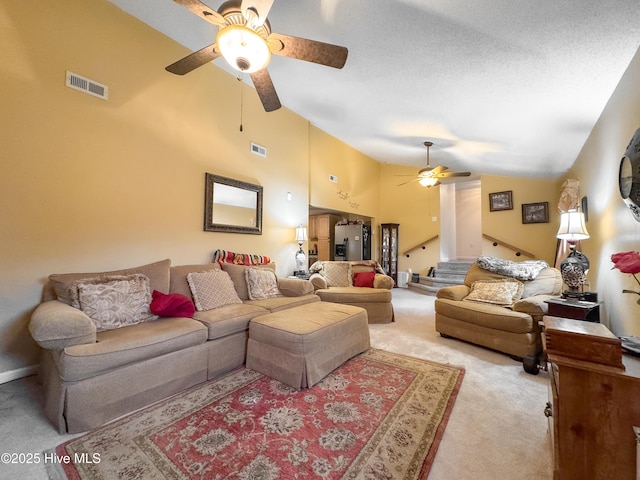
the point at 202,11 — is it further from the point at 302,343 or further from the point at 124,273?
the point at 302,343

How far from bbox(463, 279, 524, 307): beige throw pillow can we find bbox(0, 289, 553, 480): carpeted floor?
594mm

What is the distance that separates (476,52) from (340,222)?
549 centimetres

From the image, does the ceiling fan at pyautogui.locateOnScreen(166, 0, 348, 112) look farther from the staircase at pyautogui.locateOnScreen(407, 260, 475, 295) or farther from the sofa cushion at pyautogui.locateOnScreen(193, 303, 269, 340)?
the staircase at pyautogui.locateOnScreen(407, 260, 475, 295)

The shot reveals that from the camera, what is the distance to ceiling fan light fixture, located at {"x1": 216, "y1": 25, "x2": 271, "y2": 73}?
1.65 m

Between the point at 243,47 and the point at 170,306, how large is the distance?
6.75 feet

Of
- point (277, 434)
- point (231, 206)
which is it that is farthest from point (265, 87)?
point (277, 434)

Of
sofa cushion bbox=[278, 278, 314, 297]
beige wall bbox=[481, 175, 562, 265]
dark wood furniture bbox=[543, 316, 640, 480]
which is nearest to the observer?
dark wood furniture bbox=[543, 316, 640, 480]

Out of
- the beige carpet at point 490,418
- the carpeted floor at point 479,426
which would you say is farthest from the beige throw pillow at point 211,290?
the beige carpet at point 490,418

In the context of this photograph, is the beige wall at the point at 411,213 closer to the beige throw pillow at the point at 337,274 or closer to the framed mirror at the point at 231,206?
the beige throw pillow at the point at 337,274

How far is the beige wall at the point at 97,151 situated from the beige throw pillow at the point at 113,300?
0.55 m

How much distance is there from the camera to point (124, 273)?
2.40 metres

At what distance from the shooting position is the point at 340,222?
751 cm

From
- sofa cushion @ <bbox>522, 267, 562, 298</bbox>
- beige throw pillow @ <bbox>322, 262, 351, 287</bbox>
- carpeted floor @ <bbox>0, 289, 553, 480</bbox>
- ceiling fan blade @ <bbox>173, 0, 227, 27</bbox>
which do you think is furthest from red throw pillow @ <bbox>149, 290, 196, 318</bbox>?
sofa cushion @ <bbox>522, 267, 562, 298</bbox>

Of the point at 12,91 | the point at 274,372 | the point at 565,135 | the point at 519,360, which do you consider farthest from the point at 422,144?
the point at 12,91
